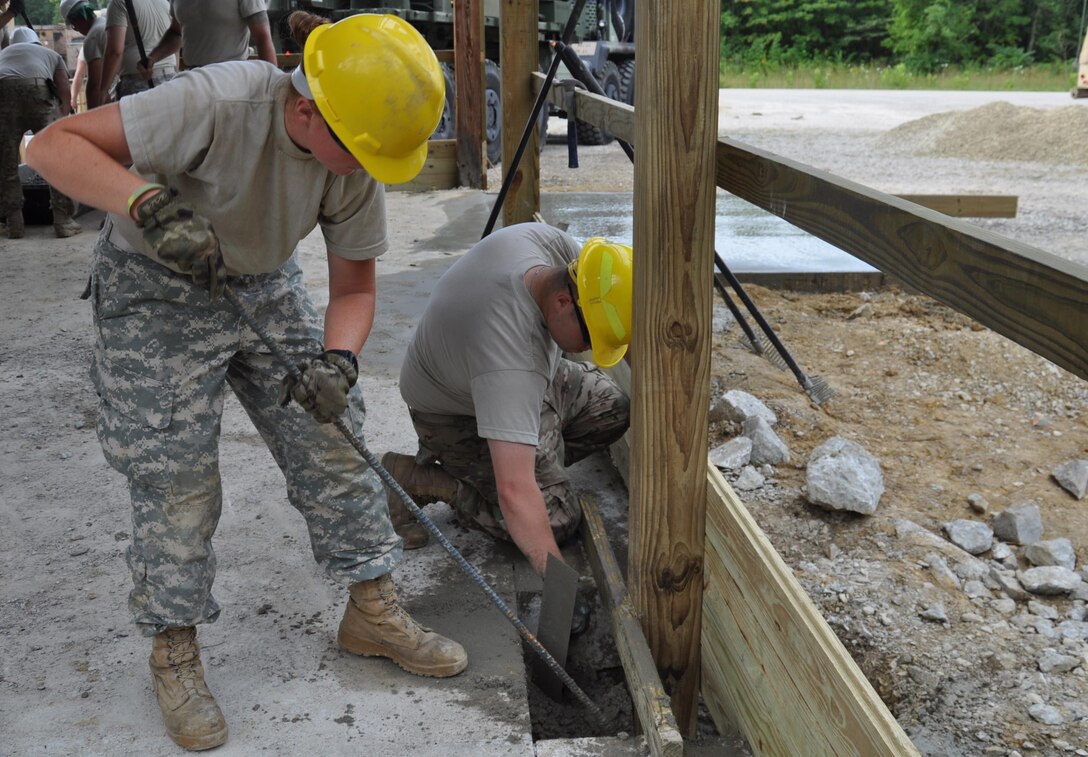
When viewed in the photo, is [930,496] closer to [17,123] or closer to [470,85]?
[470,85]

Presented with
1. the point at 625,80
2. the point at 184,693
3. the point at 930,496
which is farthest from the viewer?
the point at 625,80

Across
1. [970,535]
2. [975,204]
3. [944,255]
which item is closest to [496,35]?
[975,204]

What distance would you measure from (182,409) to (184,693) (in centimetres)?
62

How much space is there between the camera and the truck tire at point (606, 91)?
14.1 m

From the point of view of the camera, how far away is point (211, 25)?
6355mm

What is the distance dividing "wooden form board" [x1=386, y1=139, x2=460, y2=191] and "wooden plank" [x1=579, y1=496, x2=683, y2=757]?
615cm

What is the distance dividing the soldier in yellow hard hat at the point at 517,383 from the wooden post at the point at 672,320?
33cm

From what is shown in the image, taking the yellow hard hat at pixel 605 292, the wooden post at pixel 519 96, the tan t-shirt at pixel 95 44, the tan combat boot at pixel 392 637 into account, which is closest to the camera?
the tan combat boot at pixel 392 637

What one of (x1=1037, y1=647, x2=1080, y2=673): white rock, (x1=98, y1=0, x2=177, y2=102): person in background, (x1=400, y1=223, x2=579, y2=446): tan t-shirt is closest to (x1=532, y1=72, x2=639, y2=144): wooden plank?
(x1=400, y1=223, x2=579, y2=446): tan t-shirt

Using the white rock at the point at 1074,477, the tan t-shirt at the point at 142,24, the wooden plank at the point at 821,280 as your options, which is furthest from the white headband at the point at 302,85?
the tan t-shirt at the point at 142,24

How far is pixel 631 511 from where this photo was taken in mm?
2395

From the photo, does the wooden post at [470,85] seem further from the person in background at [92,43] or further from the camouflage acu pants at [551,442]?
the camouflage acu pants at [551,442]

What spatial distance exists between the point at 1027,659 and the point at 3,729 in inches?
98.2

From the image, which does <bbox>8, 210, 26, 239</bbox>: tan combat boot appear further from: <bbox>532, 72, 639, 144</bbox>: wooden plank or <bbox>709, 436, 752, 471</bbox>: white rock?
<bbox>709, 436, 752, 471</bbox>: white rock
